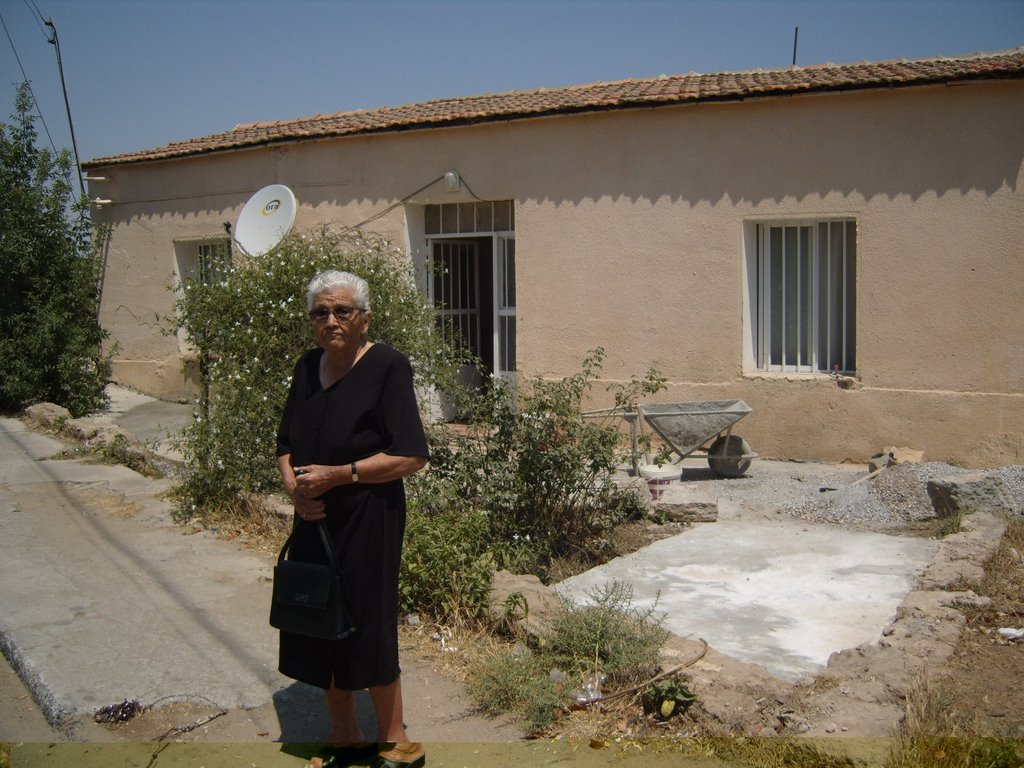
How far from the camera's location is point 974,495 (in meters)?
6.95

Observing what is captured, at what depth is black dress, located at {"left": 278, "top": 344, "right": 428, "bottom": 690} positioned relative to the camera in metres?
3.73

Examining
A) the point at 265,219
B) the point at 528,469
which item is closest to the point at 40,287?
the point at 265,219

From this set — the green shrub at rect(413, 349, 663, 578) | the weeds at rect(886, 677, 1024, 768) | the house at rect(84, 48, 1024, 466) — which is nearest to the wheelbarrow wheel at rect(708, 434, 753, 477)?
the house at rect(84, 48, 1024, 466)

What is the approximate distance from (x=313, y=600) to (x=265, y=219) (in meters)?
7.89

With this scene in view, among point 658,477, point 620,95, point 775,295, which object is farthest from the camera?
point 620,95

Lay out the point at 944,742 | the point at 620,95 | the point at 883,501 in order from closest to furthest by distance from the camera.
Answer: the point at 944,742 < the point at 883,501 < the point at 620,95

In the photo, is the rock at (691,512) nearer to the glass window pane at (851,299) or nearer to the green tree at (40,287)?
the glass window pane at (851,299)

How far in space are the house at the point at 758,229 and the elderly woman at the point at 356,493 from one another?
6.71 m

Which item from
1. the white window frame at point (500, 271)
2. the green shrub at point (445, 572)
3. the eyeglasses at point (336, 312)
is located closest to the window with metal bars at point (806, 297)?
the white window frame at point (500, 271)

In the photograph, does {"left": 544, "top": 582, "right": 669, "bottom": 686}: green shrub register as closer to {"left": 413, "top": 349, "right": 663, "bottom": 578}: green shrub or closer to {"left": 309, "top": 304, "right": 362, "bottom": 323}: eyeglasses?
{"left": 413, "top": 349, "right": 663, "bottom": 578}: green shrub

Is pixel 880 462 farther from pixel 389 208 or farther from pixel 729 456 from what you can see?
pixel 389 208

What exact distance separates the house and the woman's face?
676 centimetres

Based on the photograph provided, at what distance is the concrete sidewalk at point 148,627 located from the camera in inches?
173

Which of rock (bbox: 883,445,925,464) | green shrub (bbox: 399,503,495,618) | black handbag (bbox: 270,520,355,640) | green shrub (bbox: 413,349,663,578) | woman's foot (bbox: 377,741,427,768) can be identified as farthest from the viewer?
rock (bbox: 883,445,925,464)
